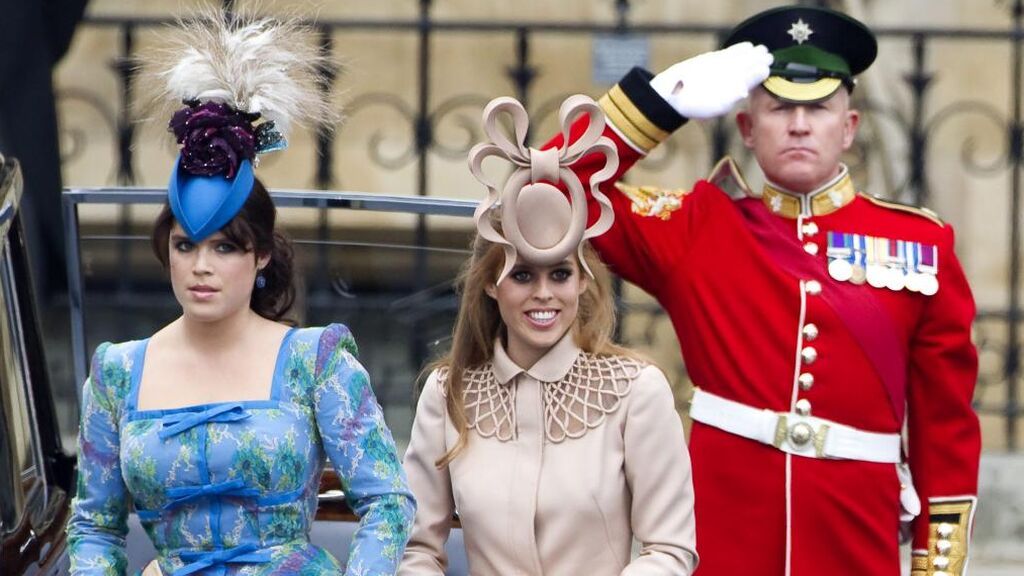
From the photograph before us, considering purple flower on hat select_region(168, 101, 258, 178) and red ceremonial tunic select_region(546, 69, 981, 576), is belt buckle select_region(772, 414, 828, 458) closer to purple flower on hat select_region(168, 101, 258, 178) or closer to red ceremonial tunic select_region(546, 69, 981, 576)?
red ceremonial tunic select_region(546, 69, 981, 576)

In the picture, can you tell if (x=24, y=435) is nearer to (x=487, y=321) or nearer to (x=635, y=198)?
(x=487, y=321)

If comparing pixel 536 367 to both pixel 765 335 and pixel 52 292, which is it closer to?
pixel 765 335

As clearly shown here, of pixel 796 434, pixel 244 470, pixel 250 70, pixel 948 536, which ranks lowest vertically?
pixel 948 536

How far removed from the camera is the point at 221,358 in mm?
3541

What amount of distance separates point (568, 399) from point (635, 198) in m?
0.85

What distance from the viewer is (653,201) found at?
4512 millimetres

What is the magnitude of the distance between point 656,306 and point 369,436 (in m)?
4.62

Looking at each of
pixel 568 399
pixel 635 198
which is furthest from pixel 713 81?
pixel 568 399

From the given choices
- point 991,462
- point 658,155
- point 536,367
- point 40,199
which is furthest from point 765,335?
point 658,155

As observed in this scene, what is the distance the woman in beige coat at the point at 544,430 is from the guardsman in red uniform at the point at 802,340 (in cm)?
64

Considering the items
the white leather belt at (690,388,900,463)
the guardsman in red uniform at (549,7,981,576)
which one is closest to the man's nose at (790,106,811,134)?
the guardsman in red uniform at (549,7,981,576)

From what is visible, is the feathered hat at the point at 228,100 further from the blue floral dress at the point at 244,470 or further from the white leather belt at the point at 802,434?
the white leather belt at the point at 802,434

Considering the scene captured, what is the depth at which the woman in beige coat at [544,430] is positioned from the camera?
144 inches

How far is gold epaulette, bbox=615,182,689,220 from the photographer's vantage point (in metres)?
4.49
